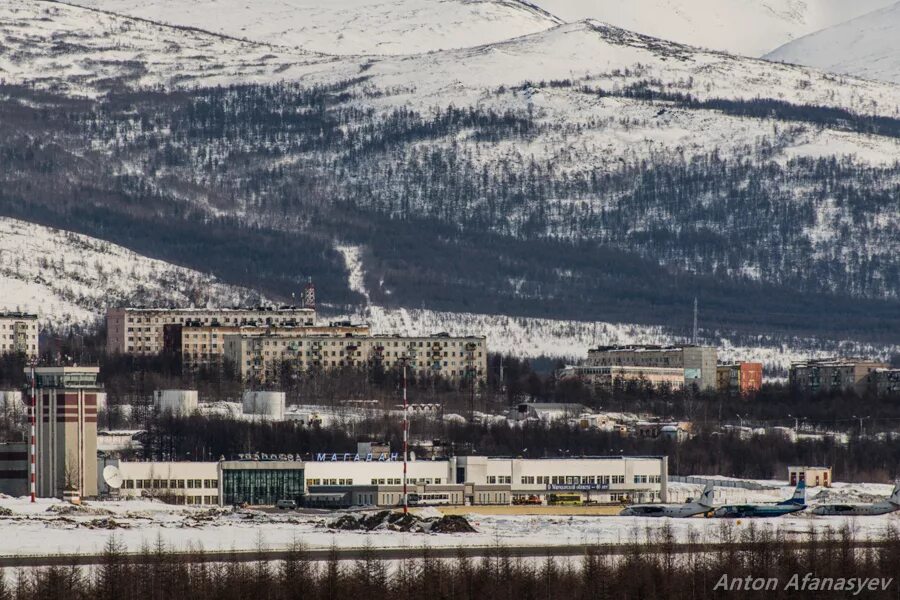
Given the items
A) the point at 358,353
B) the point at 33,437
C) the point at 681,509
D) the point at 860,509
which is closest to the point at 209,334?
the point at 358,353

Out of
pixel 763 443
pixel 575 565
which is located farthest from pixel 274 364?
pixel 575 565

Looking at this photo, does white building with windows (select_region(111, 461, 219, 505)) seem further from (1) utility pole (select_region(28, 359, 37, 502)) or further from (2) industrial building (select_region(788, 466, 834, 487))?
(2) industrial building (select_region(788, 466, 834, 487))

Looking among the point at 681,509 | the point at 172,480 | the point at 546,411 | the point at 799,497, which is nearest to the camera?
the point at 681,509

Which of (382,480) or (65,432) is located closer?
(65,432)

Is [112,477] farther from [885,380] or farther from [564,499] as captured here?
[885,380]

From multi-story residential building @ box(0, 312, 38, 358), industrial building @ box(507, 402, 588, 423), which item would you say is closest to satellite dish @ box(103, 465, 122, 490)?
industrial building @ box(507, 402, 588, 423)

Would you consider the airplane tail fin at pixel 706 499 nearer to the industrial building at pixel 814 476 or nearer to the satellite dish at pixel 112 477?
the industrial building at pixel 814 476

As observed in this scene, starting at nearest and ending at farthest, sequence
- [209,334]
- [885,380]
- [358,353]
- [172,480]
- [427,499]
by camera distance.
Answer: [172,480] → [427,499] → [358,353] → [209,334] → [885,380]
